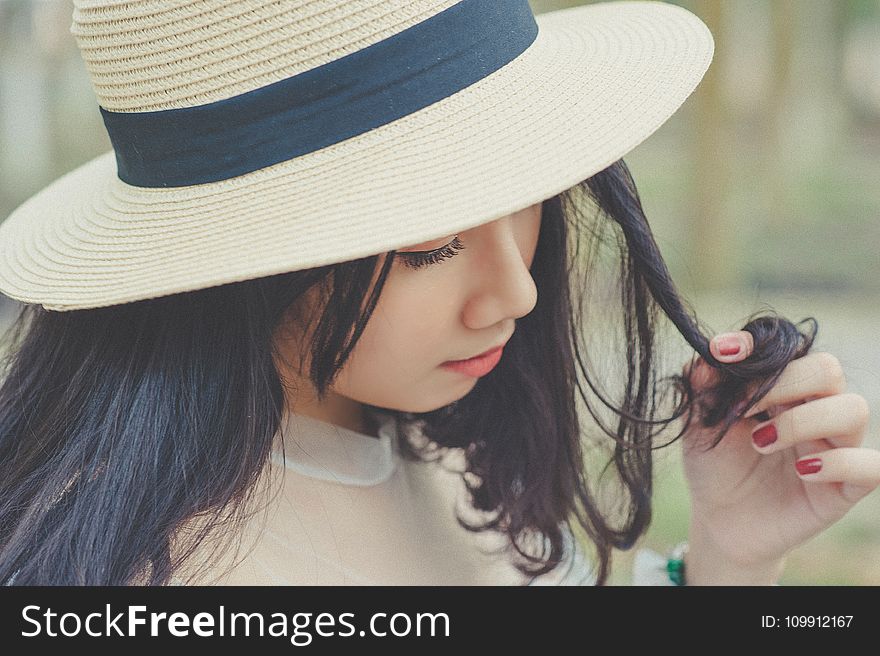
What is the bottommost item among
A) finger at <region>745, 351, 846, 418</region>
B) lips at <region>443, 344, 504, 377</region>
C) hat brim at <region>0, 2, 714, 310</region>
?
finger at <region>745, 351, 846, 418</region>

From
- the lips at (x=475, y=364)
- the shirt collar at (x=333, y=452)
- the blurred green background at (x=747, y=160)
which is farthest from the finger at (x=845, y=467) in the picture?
the blurred green background at (x=747, y=160)

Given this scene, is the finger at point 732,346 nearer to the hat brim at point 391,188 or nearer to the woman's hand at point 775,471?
the woman's hand at point 775,471

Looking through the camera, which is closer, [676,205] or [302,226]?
[302,226]

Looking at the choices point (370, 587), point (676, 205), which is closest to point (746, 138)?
point (676, 205)

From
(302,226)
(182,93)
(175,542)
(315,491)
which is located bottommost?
(315,491)

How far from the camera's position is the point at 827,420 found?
47.6 inches

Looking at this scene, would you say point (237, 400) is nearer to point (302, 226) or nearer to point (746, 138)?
point (302, 226)

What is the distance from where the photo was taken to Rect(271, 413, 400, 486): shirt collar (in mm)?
1217

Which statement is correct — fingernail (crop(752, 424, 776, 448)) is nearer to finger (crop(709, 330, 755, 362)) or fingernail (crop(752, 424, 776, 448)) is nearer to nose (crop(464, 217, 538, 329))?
finger (crop(709, 330, 755, 362))

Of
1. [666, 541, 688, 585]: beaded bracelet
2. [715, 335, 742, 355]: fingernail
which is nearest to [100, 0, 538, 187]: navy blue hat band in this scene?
[715, 335, 742, 355]: fingernail

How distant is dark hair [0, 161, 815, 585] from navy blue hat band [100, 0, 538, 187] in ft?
0.45

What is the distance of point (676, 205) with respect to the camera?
5812 mm

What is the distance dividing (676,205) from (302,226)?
5.21 m

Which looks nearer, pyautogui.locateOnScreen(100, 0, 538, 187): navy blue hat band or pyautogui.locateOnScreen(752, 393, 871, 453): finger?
pyautogui.locateOnScreen(100, 0, 538, 187): navy blue hat band
